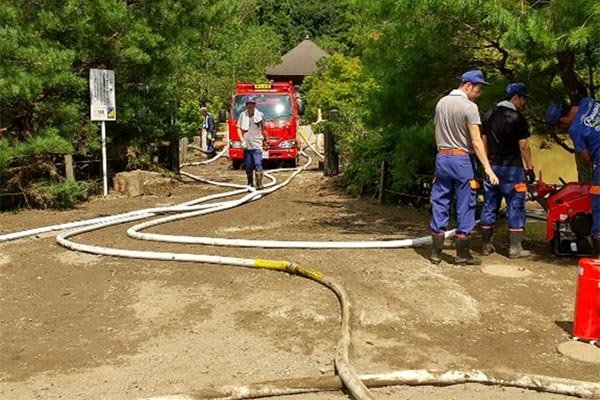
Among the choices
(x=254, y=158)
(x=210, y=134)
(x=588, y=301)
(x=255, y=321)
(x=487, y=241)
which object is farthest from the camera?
(x=210, y=134)

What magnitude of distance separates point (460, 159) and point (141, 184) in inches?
314

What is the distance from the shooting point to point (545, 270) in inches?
267

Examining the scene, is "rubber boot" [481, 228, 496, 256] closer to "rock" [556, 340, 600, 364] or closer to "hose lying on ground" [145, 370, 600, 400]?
"rock" [556, 340, 600, 364]

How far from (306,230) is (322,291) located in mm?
3152

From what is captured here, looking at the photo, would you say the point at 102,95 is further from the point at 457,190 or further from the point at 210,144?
the point at 210,144

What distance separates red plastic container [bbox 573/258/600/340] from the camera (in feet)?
16.0

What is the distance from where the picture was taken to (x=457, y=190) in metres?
6.71

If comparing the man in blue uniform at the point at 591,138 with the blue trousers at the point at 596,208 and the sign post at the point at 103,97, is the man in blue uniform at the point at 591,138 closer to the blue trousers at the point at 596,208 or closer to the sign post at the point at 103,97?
the blue trousers at the point at 596,208

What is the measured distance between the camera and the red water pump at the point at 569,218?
681cm

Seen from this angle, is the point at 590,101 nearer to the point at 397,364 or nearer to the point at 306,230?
the point at 397,364

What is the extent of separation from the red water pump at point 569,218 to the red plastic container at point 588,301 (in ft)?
6.48

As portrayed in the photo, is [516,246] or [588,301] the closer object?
[588,301]

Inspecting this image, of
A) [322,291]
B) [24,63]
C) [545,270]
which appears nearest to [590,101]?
[545,270]

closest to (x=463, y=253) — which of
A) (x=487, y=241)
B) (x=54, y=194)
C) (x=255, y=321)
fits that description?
(x=487, y=241)
